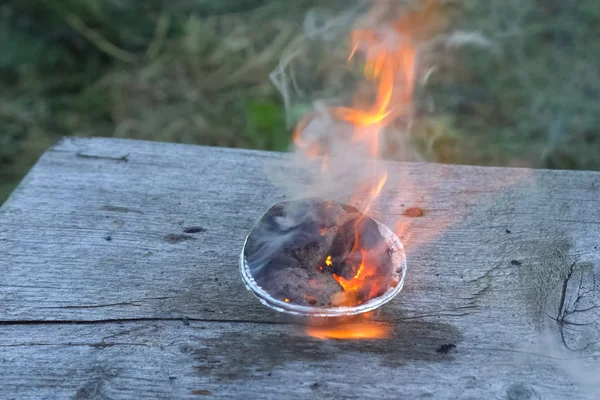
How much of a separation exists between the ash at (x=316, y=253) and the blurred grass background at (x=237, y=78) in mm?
1793

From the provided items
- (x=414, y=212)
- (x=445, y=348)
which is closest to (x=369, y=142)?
(x=414, y=212)

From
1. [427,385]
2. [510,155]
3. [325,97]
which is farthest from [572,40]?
[427,385]

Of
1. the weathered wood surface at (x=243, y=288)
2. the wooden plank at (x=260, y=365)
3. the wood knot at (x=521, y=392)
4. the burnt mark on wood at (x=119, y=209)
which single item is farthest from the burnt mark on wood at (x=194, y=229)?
the wood knot at (x=521, y=392)

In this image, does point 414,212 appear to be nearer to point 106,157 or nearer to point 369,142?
point 369,142

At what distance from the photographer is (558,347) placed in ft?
4.69

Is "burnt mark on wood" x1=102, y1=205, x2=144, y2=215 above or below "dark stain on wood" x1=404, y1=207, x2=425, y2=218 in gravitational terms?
above

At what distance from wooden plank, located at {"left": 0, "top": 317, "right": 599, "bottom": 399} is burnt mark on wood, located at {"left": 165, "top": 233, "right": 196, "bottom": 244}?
0.33 m

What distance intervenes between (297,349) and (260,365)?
100 mm

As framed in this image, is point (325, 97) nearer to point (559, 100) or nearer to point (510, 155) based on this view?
point (510, 155)

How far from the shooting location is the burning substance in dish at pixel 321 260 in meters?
1.45

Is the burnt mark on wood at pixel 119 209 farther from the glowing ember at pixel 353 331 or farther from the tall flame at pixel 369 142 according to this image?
the glowing ember at pixel 353 331

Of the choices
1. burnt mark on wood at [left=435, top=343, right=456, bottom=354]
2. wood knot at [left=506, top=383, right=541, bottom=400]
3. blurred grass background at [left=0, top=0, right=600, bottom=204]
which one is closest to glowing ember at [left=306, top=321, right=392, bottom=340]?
burnt mark on wood at [left=435, top=343, right=456, bottom=354]

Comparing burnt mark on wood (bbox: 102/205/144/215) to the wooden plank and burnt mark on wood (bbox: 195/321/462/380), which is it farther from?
burnt mark on wood (bbox: 195/321/462/380)

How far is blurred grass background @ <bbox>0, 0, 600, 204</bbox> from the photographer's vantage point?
3.57 metres
